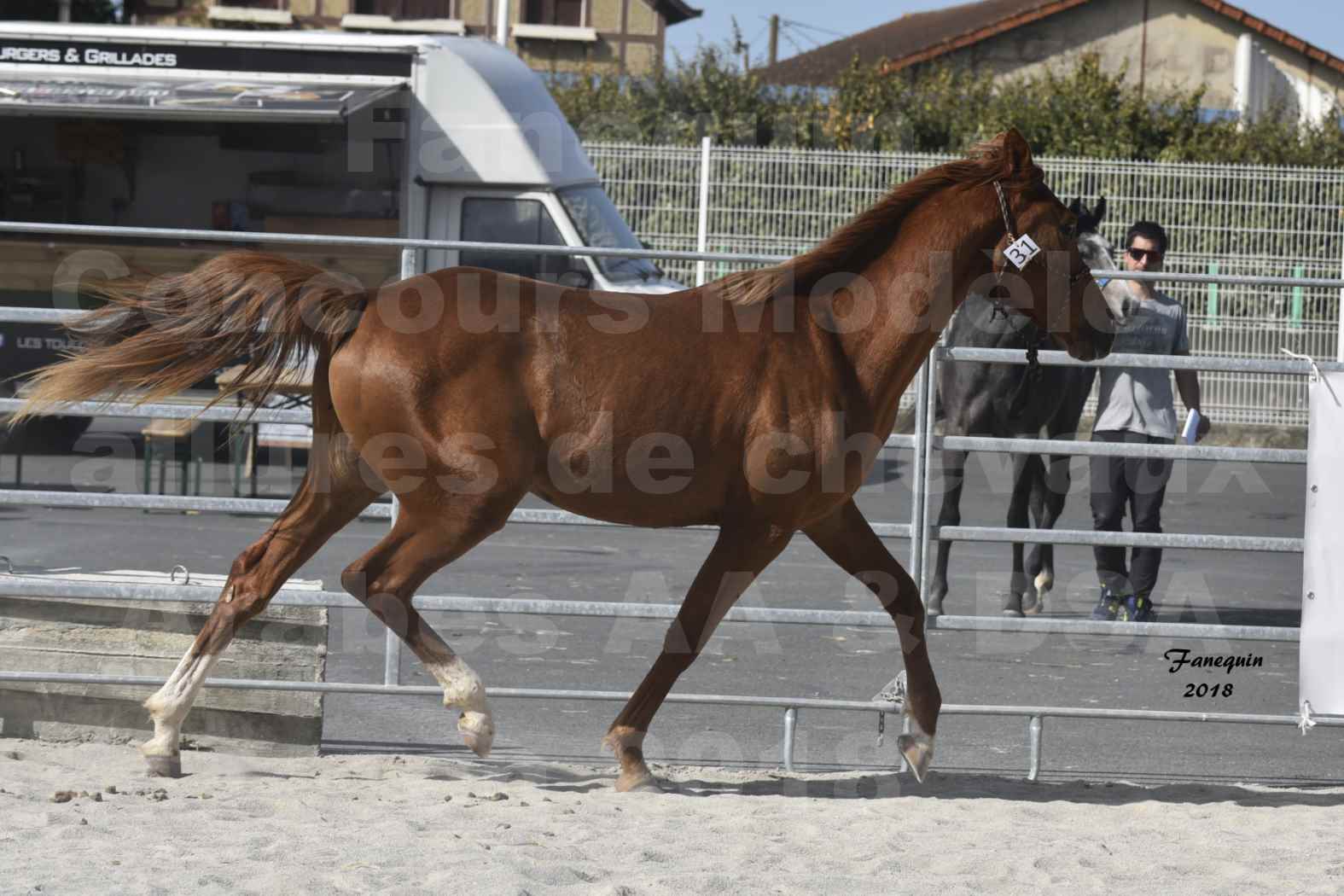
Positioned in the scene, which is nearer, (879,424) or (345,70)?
(879,424)

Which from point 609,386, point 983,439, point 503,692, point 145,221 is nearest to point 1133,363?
point 983,439

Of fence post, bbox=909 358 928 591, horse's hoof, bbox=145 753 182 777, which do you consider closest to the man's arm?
fence post, bbox=909 358 928 591

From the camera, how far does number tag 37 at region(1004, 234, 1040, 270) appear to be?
508 cm

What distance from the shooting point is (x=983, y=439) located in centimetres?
575

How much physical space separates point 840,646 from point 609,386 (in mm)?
3443

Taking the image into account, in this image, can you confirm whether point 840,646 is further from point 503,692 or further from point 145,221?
point 145,221

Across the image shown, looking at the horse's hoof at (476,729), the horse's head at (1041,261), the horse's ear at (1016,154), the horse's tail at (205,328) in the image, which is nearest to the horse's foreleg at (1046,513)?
the horse's head at (1041,261)

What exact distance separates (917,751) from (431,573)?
164cm

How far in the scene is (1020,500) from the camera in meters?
8.91

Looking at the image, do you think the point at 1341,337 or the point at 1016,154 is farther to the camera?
the point at 1341,337

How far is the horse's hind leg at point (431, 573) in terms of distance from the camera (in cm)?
491

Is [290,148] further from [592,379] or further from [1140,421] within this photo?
[592,379]

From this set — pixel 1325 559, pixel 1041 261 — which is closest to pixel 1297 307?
pixel 1325 559

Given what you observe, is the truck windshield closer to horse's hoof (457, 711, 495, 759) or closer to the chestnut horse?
the chestnut horse
